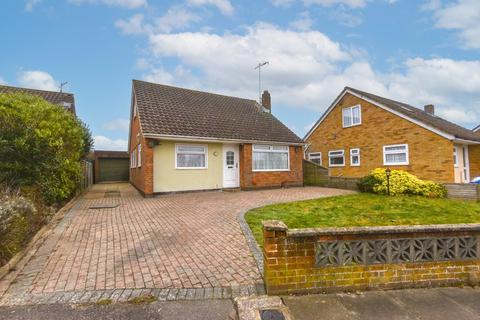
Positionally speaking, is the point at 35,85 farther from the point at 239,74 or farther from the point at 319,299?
the point at 319,299

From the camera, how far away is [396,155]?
15.5m

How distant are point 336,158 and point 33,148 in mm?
17689

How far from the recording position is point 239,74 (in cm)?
1931

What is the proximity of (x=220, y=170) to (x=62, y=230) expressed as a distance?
814 cm

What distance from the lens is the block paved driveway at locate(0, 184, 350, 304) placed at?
3221mm

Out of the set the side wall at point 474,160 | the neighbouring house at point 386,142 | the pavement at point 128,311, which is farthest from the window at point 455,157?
the pavement at point 128,311

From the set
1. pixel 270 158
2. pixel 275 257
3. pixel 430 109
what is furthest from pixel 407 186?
pixel 430 109

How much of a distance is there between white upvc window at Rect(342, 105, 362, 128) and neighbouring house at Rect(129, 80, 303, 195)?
4.96 m

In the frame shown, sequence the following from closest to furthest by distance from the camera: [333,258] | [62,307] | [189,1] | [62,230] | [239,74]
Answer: [62,307] < [333,258] < [62,230] < [189,1] < [239,74]

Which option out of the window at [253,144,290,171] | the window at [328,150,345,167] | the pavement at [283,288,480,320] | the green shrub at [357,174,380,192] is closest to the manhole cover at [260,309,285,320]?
the pavement at [283,288,480,320]

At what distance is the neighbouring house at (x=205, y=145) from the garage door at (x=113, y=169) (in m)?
9.68

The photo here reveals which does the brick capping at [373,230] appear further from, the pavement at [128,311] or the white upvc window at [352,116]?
the white upvc window at [352,116]

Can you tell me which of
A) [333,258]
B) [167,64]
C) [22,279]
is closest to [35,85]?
[167,64]

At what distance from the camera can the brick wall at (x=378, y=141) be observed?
13438mm
